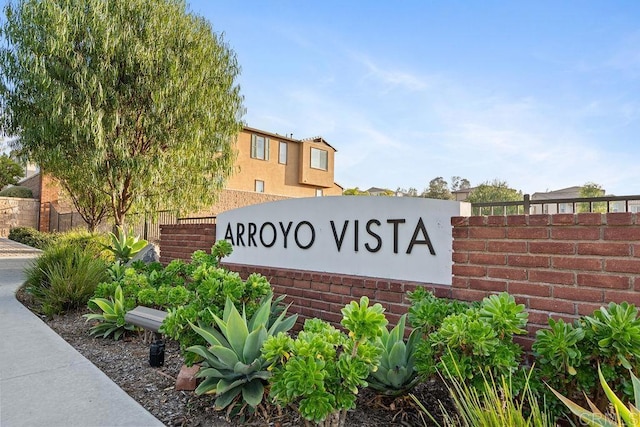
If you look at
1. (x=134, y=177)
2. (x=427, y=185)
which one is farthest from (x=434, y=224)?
(x=427, y=185)

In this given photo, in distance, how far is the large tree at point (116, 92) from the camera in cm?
905

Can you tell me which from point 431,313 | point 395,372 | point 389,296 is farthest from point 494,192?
point 395,372

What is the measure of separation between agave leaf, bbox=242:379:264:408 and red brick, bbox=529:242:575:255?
→ 2.09 m

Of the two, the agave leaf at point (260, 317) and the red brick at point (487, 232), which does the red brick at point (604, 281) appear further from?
the agave leaf at point (260, 317)

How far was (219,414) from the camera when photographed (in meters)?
2.52

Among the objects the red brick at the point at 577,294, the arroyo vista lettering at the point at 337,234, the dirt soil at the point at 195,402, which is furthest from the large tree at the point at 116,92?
the red brick at the point at 577,294

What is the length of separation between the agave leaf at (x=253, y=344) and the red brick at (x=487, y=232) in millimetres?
1784

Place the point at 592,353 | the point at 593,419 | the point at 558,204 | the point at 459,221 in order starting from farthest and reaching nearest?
1. the point at 558,204
2. the point at 459,221
3. the point at 592,353
4. the point at 593,419

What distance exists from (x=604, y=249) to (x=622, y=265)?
0.13 metres

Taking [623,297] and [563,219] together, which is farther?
[563,219]

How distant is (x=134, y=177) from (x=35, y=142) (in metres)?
2.34

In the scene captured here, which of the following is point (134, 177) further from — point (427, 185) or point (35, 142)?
point (427, 185)

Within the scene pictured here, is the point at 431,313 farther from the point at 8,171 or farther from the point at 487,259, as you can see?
the point at 8,171

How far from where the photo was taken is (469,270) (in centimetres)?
310
